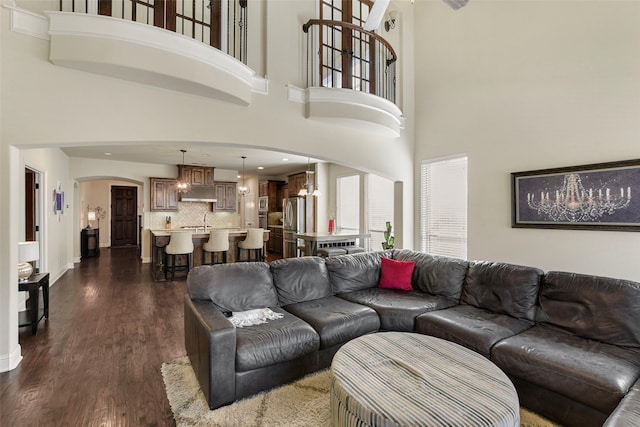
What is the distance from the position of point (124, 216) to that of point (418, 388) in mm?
12970

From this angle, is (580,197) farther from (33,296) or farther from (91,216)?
(91,216)

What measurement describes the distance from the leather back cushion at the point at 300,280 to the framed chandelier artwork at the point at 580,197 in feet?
8.71

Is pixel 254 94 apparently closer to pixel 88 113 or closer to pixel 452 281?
pixel 88 113

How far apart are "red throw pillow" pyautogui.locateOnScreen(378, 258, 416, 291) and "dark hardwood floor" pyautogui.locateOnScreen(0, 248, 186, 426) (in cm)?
232

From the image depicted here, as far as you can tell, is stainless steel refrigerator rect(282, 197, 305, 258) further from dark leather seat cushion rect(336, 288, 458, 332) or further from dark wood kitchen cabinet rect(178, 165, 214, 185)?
dark leather seat cushion rect(336, 288, 458, 332)

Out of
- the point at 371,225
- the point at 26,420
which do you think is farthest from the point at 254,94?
the point at 371,225

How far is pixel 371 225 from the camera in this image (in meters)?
7.12

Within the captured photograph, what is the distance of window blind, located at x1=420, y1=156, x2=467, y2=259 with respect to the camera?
183 inches

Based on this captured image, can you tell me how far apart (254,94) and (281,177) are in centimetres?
688

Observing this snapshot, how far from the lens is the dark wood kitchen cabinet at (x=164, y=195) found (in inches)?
319

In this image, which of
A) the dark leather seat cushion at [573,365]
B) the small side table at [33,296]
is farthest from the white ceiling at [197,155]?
the dark leather seat cushion at [573,365]

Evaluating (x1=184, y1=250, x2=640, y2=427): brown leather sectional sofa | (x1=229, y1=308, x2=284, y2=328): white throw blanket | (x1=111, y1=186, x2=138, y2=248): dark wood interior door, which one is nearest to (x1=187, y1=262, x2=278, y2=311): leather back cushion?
(x1=184, y1=250, x2=640, y2=427): brown leather sectional sofa

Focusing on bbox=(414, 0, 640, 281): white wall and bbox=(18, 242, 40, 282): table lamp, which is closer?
bbox=(18, 242, 40, 282): table lamp

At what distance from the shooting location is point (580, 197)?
3.33 m
